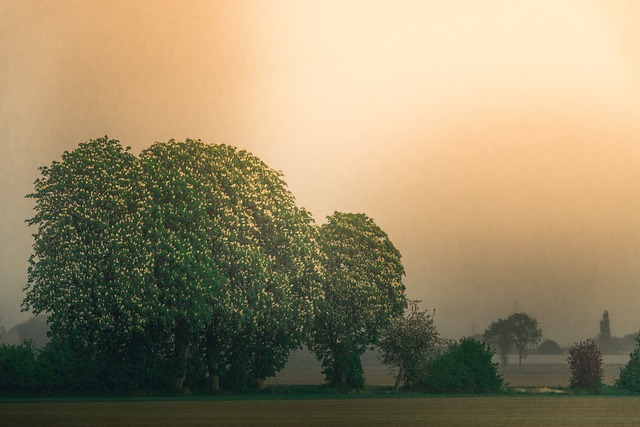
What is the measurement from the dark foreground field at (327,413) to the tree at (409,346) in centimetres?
1271

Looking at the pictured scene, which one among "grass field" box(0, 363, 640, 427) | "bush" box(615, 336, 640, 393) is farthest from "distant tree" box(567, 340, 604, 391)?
"grass field" box(0, 363, 640, 427)

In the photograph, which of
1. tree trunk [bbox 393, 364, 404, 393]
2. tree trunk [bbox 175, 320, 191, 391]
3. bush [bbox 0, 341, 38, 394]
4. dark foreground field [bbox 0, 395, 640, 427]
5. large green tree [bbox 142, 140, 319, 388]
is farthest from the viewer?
tree trunk [bbox 393, 364, 404, 393]

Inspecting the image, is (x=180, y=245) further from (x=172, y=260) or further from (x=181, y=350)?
(x=181, y=350)

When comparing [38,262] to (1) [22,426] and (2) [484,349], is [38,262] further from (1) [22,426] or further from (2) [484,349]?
(2) [484,349]

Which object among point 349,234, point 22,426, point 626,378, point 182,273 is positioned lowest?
point 22,426

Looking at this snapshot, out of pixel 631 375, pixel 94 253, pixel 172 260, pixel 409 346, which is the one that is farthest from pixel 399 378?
pixel 94 253

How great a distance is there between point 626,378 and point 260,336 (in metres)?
29.5

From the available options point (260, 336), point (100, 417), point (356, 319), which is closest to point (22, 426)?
point (100, 417)

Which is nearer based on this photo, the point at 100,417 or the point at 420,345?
the point at 100,417

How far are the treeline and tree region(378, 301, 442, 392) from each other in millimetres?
6715

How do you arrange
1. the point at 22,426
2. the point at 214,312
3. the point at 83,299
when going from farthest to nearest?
the point at 214,312
the point at 83,299
the point at 22,426

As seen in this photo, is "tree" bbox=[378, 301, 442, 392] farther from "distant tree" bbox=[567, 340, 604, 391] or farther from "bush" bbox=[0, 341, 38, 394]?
"bush" bbox=[0, 341, 38, 394]

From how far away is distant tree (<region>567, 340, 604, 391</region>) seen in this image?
82312 millimetres

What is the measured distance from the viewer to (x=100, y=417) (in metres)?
46.4
